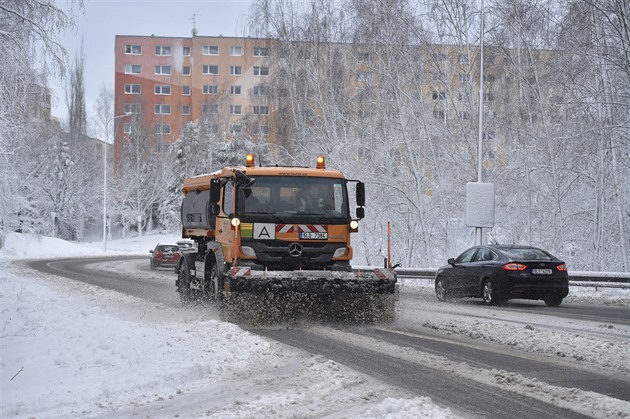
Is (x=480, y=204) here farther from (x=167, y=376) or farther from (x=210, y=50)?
(x=210, y=50)

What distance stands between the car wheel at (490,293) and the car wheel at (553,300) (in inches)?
42.4

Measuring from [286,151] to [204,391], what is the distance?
Answer: 30.8 m

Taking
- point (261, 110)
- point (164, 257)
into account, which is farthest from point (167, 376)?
point (261, 110)

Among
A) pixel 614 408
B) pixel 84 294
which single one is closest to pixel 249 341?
pixel 614 408

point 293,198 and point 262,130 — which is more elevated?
point 262,130

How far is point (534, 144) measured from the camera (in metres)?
33.9

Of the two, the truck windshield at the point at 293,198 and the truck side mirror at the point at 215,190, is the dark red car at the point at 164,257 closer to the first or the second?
the truck side mirror at the point at 215,190

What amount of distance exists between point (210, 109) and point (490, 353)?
74630 mm

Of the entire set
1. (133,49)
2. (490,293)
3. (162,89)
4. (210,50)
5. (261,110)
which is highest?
(133,49)

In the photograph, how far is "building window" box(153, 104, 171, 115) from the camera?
307 ft

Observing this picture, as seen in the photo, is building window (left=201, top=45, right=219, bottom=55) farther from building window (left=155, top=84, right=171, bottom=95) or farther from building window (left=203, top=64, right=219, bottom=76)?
building window (left=155, top=84, right=171, bottom=95)

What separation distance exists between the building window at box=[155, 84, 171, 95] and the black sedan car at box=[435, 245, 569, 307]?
7695cm

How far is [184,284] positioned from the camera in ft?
65.6

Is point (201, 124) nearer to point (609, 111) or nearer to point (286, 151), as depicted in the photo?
point (286, 151)
